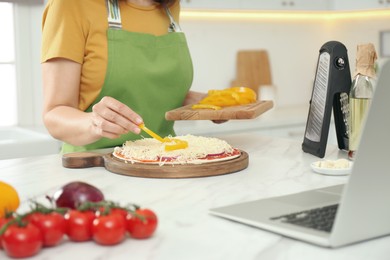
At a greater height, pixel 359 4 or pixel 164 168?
pixel 359 4

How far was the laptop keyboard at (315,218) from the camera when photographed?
92cm

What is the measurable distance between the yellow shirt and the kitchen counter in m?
0.29

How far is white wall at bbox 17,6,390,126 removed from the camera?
3848 mm

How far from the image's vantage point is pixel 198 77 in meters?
3.85

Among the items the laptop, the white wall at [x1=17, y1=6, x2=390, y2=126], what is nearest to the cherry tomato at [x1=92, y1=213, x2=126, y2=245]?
the laptop

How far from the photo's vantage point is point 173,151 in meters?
1.45

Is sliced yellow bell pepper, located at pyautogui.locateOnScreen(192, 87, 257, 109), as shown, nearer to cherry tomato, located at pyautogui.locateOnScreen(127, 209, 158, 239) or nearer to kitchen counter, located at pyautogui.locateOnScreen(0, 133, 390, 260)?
kitchen counter, located at pyautogui.locateOnScreen(0, 133, 390, 260)

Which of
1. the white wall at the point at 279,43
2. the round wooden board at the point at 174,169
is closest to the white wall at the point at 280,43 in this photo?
the white wall at the point at 279,43

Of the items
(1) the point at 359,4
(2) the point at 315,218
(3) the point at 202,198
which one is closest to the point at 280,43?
(1) the point at 359,4

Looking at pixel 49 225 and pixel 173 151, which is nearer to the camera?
pixel 49 225

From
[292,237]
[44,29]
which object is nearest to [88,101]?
[44,29]

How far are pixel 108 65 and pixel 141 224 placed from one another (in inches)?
41.8

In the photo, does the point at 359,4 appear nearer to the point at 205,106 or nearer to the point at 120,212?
the point at 205,106

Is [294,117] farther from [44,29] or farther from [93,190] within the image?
[93,190]
